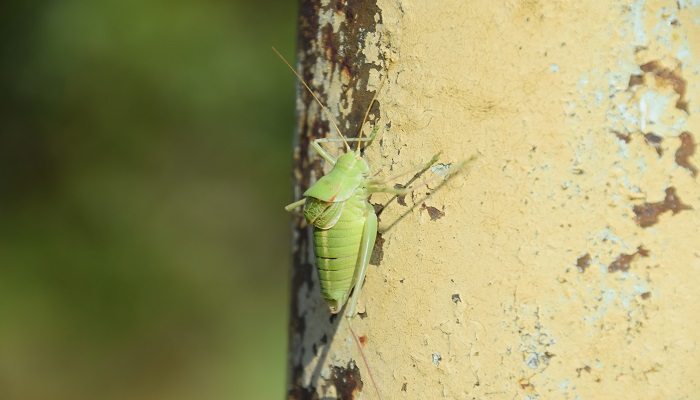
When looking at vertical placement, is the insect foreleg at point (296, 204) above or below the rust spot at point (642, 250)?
above

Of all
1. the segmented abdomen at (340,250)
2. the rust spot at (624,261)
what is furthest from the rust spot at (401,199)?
the rust spot at (624,261)

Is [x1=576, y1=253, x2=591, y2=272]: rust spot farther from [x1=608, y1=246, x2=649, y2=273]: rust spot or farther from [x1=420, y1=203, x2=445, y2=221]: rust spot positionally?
[x1=420, y1=203, x2=445, y2=221]: rust spot

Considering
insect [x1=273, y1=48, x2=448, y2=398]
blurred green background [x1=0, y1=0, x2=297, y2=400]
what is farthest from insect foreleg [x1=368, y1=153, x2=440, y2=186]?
blurred green background [x1=0, y1=0, x2=297, y2=400]

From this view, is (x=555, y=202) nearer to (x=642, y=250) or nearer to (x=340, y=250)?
(x=642, y=250)

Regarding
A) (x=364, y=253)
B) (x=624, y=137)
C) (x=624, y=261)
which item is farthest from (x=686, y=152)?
(x=364, y=253)

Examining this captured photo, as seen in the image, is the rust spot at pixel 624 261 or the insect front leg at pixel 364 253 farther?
the insect front leg at pixel 364 253

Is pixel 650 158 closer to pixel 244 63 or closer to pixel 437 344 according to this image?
pixel 437 344

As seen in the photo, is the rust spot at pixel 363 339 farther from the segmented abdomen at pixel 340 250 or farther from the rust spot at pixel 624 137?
the rust spot at pixel 624 137
